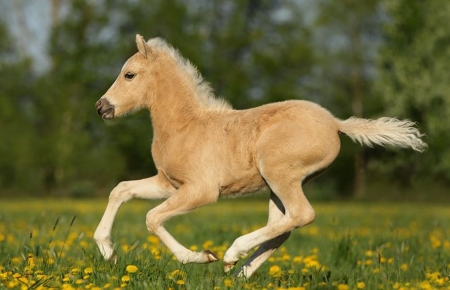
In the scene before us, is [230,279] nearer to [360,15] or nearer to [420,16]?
[420,16]

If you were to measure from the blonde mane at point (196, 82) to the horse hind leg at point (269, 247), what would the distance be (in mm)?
1111

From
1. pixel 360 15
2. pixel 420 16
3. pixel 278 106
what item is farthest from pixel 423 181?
pixel 278 106

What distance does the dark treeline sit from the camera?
33438 mm

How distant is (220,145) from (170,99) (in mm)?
811

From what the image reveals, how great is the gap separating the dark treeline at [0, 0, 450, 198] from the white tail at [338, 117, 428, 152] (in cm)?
2462

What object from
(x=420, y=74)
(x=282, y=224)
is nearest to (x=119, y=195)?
(x=282, y=224)

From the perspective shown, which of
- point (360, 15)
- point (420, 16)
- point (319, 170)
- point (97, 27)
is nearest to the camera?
point (319, 170)

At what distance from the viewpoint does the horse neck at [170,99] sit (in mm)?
7305

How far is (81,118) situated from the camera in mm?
34625

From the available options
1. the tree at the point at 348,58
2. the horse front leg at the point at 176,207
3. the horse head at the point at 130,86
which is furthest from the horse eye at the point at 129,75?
the tree at the point at 348,58

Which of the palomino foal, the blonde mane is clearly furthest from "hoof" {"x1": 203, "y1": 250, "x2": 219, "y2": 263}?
the blonde mane

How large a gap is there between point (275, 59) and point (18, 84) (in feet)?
43.2

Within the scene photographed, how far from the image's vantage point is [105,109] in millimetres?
7281

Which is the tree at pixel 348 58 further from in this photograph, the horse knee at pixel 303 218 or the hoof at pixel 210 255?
the hoof at pixel 210 255
